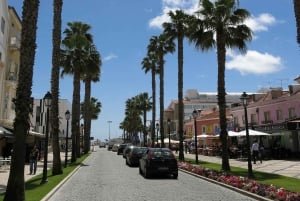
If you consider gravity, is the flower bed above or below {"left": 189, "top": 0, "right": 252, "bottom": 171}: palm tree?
below

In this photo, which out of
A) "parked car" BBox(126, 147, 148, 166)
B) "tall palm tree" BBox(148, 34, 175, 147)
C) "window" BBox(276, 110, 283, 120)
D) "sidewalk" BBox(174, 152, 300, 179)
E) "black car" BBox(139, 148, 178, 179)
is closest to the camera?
"black car" BBox(139, 148, 178, 179)

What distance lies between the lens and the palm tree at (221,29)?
2533 centimetres

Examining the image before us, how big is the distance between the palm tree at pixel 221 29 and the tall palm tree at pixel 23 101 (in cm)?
1483

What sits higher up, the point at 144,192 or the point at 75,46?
the point at 75,46

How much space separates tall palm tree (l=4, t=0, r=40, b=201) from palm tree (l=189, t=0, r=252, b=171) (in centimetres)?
1483

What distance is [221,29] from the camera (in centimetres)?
2562

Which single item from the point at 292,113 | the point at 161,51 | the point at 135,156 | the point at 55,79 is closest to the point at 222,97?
the point at 55,79

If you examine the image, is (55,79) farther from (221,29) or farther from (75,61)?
(75,61)

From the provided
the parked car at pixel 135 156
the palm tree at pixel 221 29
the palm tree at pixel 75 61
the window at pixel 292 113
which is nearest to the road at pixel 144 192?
the palm tree at pixel 221 29

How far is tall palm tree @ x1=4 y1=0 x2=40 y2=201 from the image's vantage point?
38.5 feet

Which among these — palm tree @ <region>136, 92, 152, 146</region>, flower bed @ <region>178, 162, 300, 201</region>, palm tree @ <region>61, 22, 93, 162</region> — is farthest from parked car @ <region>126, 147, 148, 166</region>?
palm tree @ <region>136, 92, 152, 146</region>

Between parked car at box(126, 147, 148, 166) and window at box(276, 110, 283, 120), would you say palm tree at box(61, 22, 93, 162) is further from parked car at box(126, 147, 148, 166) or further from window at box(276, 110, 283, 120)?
window at box(276, 110, 283, 120)

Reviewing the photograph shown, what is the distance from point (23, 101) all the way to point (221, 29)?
54.2ft

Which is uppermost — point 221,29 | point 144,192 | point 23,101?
point 221,29
